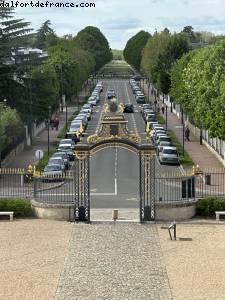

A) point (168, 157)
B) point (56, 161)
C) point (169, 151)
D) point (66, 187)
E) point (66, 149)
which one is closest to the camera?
point (66, 187)

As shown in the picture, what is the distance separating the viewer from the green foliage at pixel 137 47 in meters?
169

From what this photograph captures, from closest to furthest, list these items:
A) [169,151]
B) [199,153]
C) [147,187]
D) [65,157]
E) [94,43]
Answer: [147,187]
[65,157]
[169,151]
[199,153]
[94,43]

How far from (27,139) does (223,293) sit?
4078 centimetres

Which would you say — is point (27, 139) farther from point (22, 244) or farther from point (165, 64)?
point (165, 64)

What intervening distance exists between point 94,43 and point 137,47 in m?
11.1

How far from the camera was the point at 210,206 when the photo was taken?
33594 mm

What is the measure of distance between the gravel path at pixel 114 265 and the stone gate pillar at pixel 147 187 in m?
0.82

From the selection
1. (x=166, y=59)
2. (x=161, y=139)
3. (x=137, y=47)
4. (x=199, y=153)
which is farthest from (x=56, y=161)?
(x=137, y=47)

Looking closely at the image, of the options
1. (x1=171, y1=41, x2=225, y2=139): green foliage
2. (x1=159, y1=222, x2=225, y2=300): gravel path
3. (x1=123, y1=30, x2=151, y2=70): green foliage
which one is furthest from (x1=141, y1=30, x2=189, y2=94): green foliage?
(x1=159, y1=222, x2=225, y2=300): gravel path

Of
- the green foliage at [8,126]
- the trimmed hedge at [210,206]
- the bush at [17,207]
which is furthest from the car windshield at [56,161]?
the trimmed hedge at [210,206]

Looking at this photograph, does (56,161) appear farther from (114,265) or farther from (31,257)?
(114,265)

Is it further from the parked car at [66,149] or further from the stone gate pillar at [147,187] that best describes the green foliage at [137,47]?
the stone gate pillar at [147,187]

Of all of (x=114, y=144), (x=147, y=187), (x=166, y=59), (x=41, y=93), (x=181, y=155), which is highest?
(x=166, y=59)

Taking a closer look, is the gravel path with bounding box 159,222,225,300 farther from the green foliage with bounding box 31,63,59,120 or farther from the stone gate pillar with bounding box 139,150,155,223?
the green foliage with bounding box 31,63,59,120
